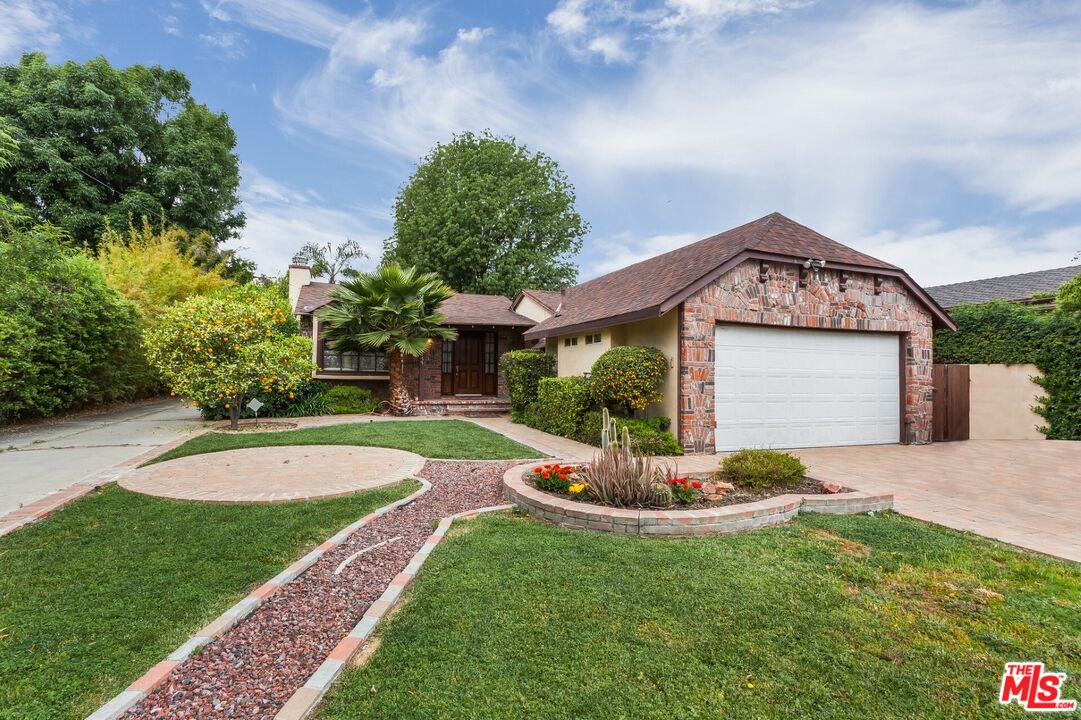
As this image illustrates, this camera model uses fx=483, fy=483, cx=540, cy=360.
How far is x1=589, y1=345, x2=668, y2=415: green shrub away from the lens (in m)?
8.55

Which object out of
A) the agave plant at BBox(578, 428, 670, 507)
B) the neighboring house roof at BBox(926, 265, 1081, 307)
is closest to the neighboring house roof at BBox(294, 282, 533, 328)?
the agave plant at BBox(578, 428, 670, 507)

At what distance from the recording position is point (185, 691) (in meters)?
2.14

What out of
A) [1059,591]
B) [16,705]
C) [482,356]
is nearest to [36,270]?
[482,356]

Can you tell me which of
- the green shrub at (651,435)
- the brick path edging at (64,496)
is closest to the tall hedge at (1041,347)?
the green shrub at (651,435)

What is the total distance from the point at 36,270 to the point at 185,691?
484 inches

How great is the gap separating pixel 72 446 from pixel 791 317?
1295 cm

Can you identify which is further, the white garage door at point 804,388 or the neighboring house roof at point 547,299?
the neighboring house roof at point 547,299

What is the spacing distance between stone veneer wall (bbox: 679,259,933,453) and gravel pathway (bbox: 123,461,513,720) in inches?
220

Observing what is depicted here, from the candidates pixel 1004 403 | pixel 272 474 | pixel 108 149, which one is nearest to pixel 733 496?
pixel 272 474

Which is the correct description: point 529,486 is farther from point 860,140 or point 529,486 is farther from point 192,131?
point 192,131

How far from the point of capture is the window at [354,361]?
15.2 m

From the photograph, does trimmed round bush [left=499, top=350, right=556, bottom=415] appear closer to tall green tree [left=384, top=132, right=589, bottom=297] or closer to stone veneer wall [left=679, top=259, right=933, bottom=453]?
stone veneer wall [left=679, top=259, right=933, bottom=453]

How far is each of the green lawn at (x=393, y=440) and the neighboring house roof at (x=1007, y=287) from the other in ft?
54.0

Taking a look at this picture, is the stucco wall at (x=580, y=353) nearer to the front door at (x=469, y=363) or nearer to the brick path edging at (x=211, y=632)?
the front door at (x=469, y=363)
